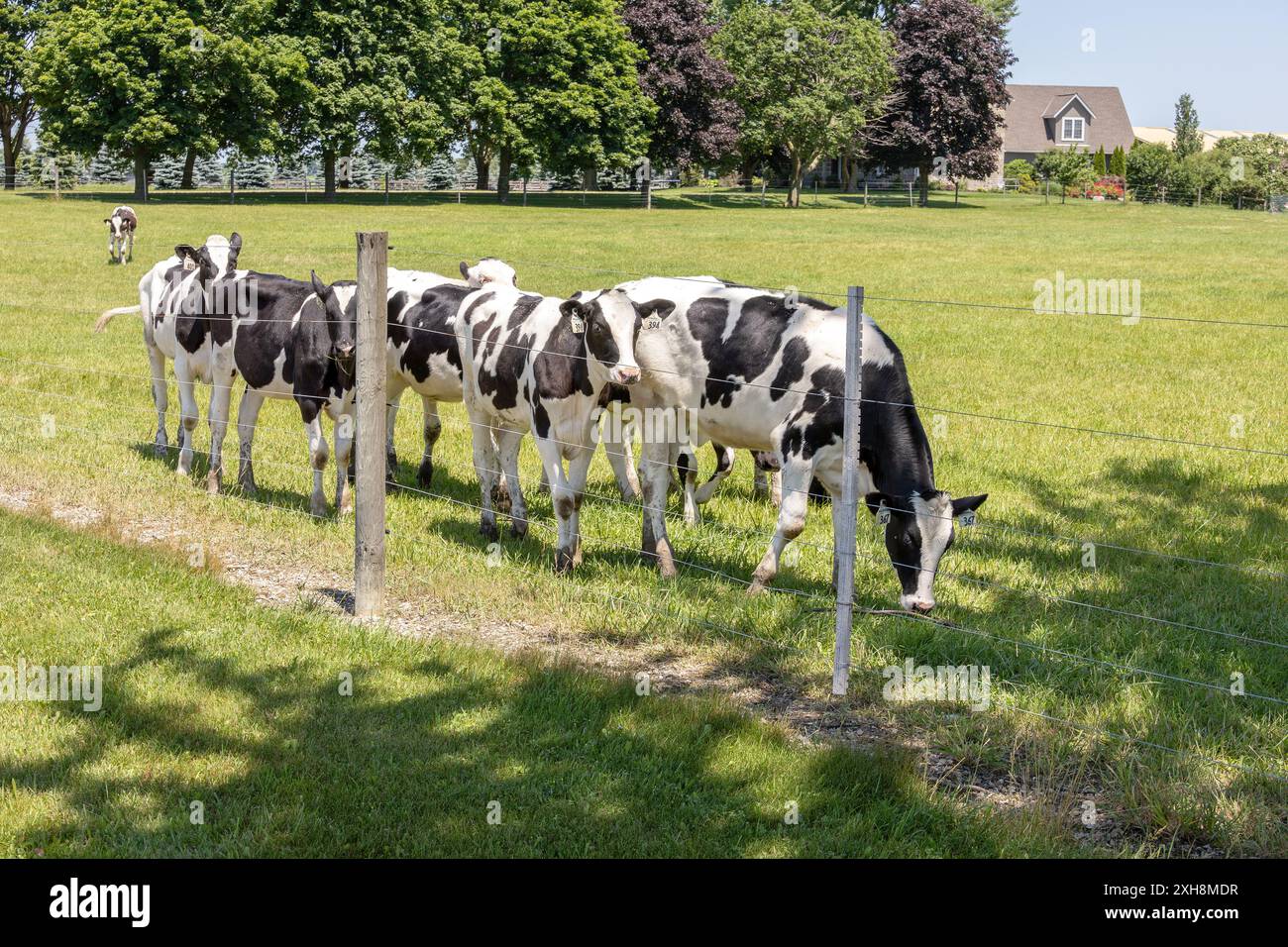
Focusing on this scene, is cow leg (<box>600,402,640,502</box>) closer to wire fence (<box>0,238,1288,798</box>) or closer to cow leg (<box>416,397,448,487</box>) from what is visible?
wire fence (<box>0,238,1288,798</box>)

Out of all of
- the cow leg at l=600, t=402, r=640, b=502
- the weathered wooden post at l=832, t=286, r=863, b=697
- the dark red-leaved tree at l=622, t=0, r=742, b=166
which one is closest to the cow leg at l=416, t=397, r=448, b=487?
the cow leg at l=600, t=402, r=640, b=502

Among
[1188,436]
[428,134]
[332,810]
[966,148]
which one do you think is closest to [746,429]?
[332,810]

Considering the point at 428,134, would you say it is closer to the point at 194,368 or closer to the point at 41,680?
the point at 194,368

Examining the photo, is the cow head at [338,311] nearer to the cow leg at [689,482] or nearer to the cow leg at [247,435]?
the cow leg at [247,435]

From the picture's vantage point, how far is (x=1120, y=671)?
745cm

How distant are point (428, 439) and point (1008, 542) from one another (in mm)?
5542

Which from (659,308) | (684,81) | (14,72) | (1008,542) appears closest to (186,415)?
(659,308)

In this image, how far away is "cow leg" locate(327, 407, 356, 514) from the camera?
1091 cm

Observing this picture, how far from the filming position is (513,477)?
10.6m

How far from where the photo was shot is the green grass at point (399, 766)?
5379 mm

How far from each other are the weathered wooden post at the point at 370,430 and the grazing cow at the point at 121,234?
27907mm

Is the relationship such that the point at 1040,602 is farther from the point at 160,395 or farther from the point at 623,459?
the point at 160,395

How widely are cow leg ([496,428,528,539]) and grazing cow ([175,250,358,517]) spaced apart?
1321 millimetres

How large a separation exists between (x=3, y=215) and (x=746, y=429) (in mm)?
46036
